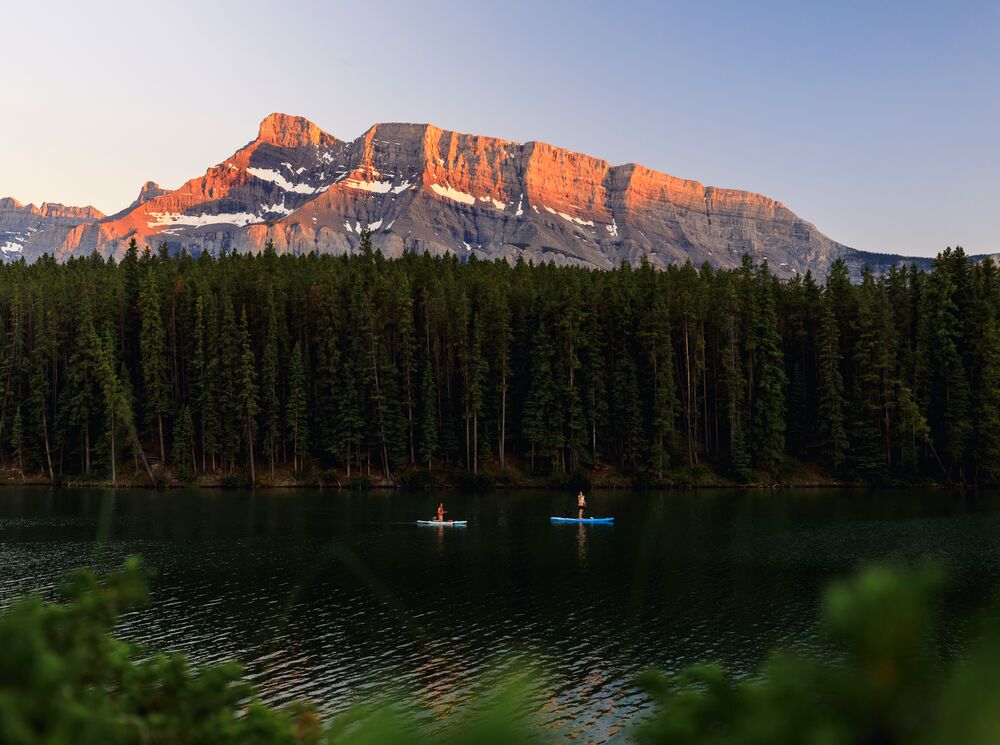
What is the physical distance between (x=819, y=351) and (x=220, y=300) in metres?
72.8

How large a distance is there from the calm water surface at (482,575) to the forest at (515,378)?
14.2m

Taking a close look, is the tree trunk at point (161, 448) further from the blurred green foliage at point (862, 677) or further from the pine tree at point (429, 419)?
the blurred green foliage at point (862, 677)

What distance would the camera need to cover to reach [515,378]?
90.5 metres

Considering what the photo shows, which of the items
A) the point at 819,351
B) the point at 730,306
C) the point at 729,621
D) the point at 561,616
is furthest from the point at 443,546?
the point at 819,351

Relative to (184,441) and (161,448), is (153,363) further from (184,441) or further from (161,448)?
(184,441)

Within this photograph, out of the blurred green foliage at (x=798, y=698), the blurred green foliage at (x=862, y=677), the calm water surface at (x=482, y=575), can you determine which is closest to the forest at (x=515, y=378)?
the calm water surface at (x=482, y=575)

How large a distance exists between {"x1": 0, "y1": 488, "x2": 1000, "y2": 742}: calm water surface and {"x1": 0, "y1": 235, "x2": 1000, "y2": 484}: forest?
14.2m

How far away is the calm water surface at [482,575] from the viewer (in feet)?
87.4

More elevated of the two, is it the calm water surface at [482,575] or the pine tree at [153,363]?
the pine tree at [153,363]

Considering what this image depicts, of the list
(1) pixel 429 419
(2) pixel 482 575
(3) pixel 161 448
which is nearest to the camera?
(2) pixel 482 575

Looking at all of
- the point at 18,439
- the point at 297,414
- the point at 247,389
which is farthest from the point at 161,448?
the point at 18,439

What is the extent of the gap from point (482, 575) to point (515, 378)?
168ft

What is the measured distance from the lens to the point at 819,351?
298ft

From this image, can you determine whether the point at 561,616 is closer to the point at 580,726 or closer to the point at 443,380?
the point at 580,726
